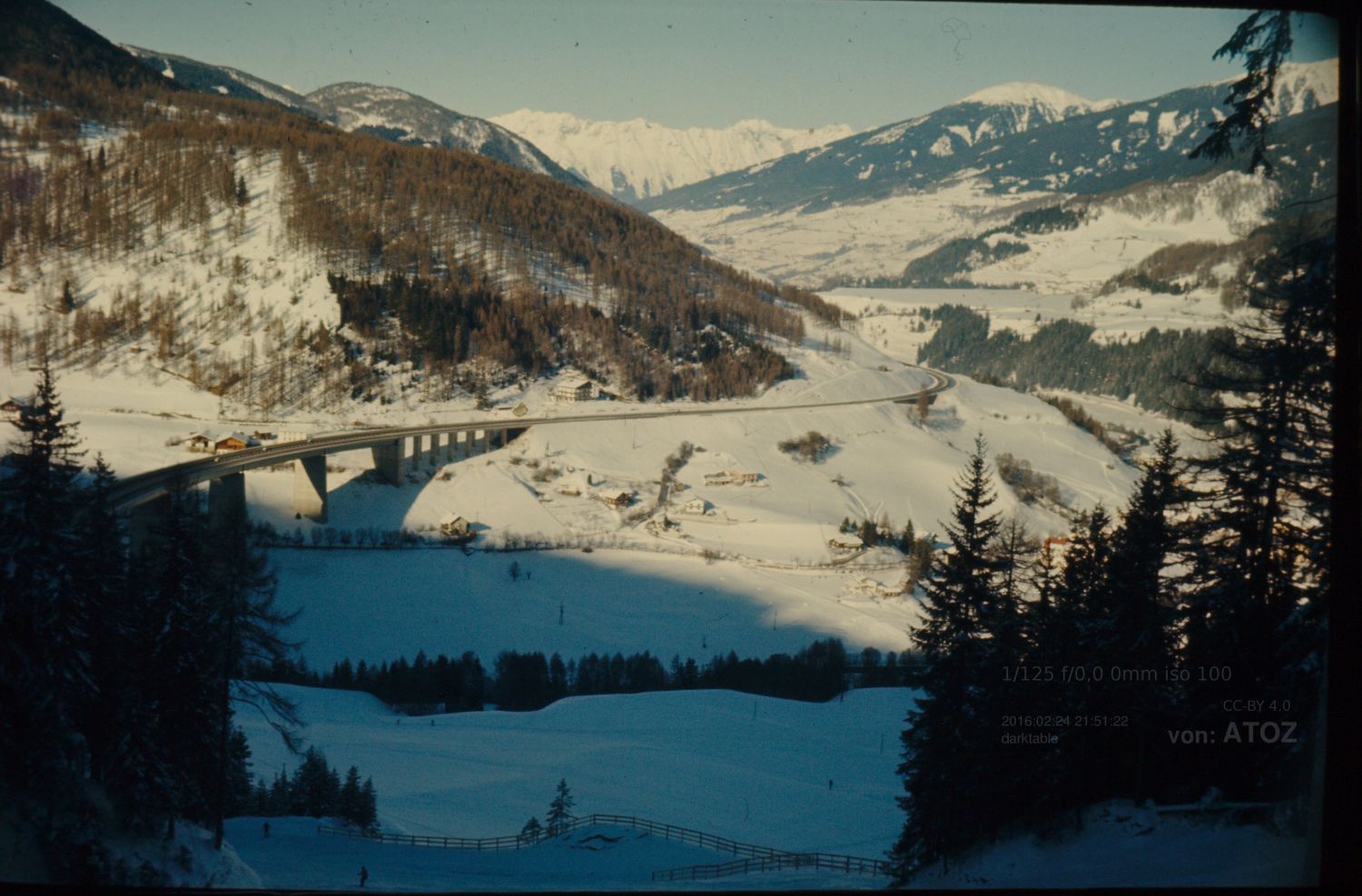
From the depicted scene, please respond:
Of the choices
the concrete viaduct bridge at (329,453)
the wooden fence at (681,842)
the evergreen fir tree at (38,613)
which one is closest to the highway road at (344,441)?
the concrete viaduct bridge at (329,453)

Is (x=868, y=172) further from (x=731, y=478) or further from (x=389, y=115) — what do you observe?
(x=731, y=478)

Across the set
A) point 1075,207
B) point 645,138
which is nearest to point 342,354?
point 1075,207

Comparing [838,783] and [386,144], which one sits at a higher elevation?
[386,144]

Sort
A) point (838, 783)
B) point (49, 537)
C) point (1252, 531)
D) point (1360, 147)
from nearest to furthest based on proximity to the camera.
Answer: point (1360, 147) → point (49, 537) → point (1252, 531) → point (838, 783)

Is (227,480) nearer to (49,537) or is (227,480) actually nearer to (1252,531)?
(49,537)

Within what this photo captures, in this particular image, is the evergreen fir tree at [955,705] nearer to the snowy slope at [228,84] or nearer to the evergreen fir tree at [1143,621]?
the evergreen fir tree at [1143,621]

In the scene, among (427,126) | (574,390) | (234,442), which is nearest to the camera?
(234,442)

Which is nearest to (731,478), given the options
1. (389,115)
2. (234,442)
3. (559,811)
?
(234,442)
